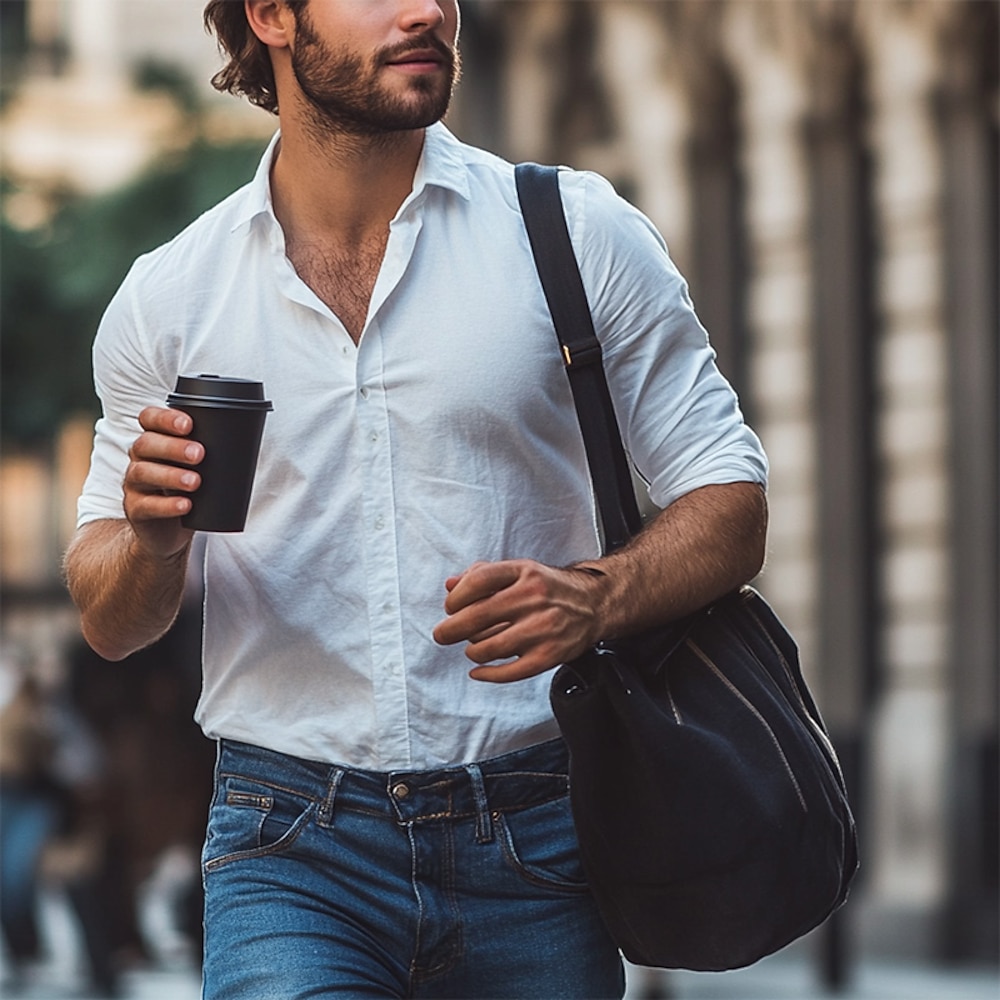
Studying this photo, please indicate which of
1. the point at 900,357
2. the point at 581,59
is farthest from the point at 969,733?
the point at 581,59

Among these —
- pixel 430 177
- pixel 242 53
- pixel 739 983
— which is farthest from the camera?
pixel 739 983

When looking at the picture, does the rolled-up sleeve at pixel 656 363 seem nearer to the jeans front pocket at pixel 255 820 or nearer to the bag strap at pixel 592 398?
the bag strap at pixel 592 398

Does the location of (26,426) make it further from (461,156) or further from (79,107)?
(461,156)

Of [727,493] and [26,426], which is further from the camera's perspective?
[26,426]

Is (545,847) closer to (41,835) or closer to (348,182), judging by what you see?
(348,182)

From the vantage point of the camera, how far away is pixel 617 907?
319 cm

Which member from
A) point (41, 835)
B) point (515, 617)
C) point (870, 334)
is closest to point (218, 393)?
point (515, 617)

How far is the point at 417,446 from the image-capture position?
3.24m

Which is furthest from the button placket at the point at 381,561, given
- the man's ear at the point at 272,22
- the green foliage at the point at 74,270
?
the green foliage at the point at 74,270

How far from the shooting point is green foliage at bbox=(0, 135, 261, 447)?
17375 mm

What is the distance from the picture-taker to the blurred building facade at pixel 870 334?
41.4ft

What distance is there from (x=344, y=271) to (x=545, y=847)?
843mm

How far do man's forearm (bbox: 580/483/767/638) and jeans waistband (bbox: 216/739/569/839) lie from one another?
0.97 ft

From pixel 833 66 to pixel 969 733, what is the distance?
3936mm
